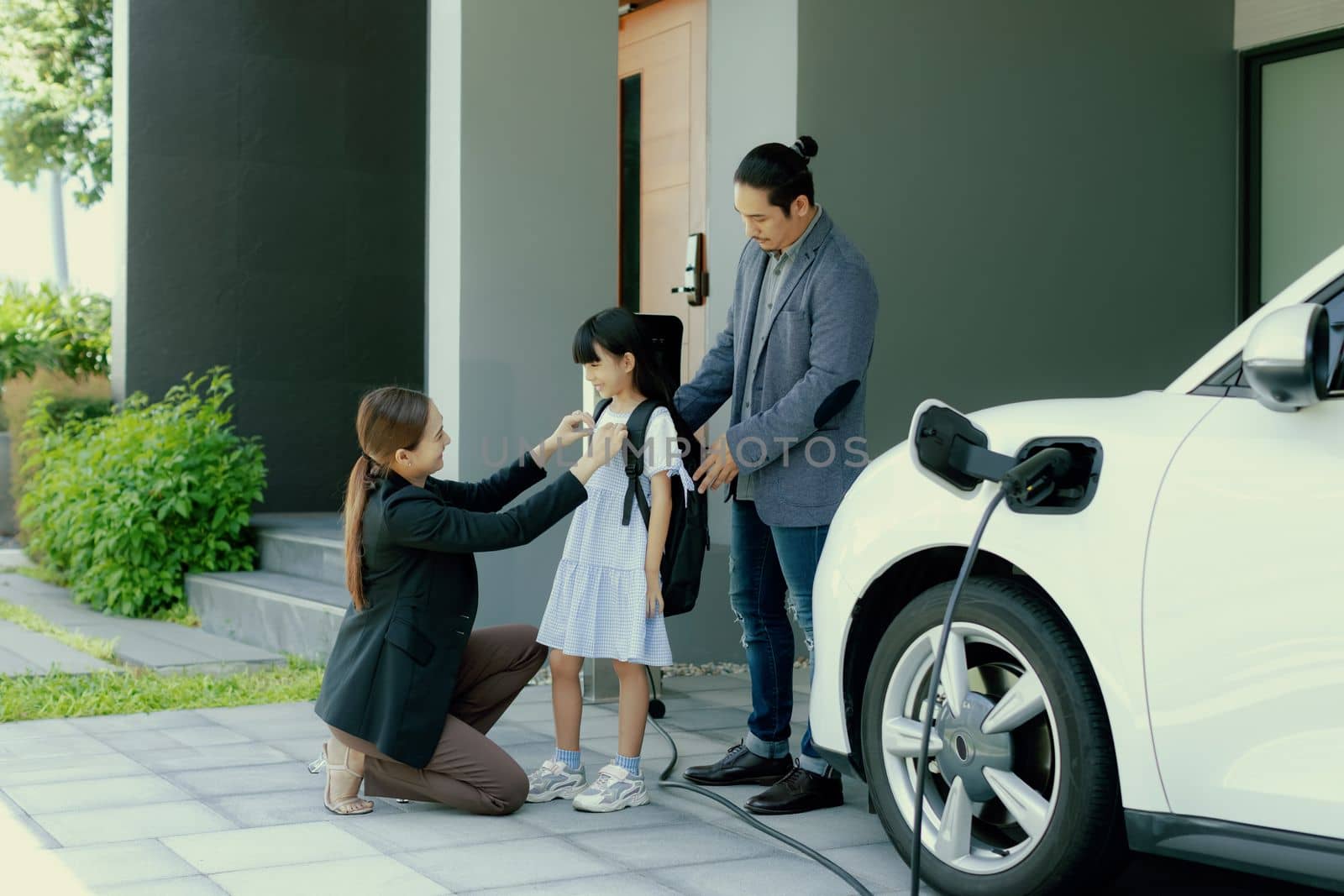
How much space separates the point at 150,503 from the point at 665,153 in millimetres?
3286

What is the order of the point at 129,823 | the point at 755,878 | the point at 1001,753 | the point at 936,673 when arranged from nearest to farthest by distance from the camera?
the point at 936,673, the point at 1001,753, the point at 755,878, the point at 129,823

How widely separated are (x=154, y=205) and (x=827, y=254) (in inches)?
246

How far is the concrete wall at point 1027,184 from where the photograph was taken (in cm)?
622

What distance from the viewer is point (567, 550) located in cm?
409

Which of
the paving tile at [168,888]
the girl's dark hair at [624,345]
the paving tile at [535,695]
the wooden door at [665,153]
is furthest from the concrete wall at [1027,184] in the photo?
the paving tile at [168,888]

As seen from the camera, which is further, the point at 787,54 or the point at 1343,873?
the point at 787,54

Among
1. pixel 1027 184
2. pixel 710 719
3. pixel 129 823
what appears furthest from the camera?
pixel 1027 184

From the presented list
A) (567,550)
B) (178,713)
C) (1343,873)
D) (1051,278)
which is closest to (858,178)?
(1051,278)

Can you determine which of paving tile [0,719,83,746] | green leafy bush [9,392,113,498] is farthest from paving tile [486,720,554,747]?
green leafy bush [9,392,113,498]

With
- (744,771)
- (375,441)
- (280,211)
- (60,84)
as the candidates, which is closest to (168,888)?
(375,441)

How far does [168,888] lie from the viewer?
311 centimetres

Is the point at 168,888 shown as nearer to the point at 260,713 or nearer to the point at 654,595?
the point at 654,595

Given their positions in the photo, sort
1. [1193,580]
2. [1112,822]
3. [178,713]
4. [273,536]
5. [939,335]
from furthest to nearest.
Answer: [273,536] → [939,335] → [178,713] → [1112,822] → [1193,580]

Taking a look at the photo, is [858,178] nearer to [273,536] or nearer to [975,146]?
[975,146]
